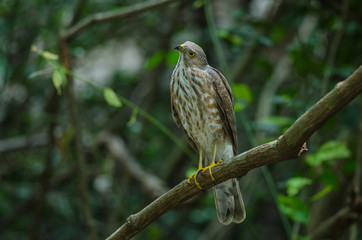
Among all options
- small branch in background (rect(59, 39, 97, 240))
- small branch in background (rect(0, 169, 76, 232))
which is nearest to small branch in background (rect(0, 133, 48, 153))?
small branch in background (rect(0, 169, 76, 232))

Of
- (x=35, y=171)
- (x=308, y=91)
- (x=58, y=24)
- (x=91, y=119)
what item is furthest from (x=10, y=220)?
Result: (x=308, y=91)

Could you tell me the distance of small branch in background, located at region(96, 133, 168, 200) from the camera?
3.97 metres

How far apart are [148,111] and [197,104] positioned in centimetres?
233

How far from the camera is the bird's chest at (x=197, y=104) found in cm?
271

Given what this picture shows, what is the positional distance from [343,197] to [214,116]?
166cm

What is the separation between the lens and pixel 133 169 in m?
4.24

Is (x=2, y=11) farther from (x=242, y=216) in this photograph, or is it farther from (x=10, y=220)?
(x=242, y=216)

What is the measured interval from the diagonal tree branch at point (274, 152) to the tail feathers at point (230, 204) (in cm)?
49

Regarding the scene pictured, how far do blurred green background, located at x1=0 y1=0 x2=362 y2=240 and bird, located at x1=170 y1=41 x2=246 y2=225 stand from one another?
51cm

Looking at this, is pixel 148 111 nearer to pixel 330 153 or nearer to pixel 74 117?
pixel 74 117

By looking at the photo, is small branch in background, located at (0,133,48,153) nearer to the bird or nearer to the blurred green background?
the blurred green background

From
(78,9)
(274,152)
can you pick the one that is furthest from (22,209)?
(274,152)

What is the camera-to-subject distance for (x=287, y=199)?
8.69ft

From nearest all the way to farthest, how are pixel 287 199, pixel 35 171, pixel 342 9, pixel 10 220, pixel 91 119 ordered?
pixel 287 199, pixel 342 9, pixel 10 220, pixel 35 171, pixel 91 119
